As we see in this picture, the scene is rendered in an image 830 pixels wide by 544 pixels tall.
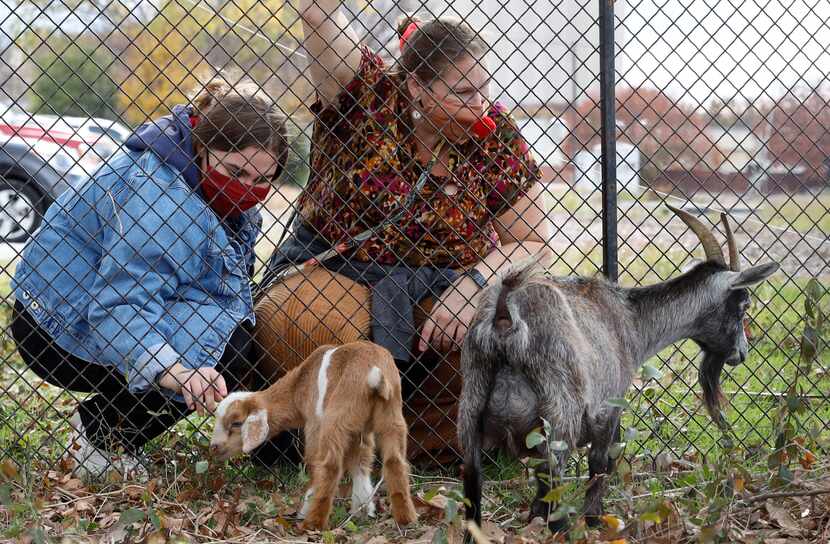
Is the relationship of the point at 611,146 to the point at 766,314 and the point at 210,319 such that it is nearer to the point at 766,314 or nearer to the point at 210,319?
the point at 210,319

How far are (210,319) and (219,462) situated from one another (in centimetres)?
53

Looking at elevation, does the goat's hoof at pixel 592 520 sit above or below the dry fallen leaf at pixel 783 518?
below

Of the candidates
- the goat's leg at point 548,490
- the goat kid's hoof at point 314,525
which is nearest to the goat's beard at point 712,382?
the goat's leg at point 548,490

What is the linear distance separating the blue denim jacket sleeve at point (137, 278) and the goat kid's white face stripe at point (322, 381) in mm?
584

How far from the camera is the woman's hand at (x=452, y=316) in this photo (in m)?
3.93

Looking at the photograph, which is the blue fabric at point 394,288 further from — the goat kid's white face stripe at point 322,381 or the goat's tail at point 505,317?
the goat's tail at point 505,317

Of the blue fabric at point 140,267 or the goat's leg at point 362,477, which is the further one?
the blue fabric at point 140,267

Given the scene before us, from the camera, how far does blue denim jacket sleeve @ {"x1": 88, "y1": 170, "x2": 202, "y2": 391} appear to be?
3.70 m

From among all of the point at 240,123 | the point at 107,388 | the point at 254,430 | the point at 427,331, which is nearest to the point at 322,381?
the point at 254,430

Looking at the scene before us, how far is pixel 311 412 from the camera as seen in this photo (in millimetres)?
3498

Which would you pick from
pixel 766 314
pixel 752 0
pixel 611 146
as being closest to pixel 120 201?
pixel 611 146

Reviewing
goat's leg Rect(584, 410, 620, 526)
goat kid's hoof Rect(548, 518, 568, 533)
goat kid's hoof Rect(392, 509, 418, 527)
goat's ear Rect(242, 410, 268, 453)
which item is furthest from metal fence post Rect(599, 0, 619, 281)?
goat's ear Rect(242, 410, 268, 453)

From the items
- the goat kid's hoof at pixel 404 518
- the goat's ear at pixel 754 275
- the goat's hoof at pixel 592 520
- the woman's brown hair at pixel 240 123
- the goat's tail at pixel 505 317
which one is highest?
the woman's brown hair at pixel 240 123

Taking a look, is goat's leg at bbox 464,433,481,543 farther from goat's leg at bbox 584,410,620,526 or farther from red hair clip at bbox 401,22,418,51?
red hair clip at bbox 401,22,418,51
